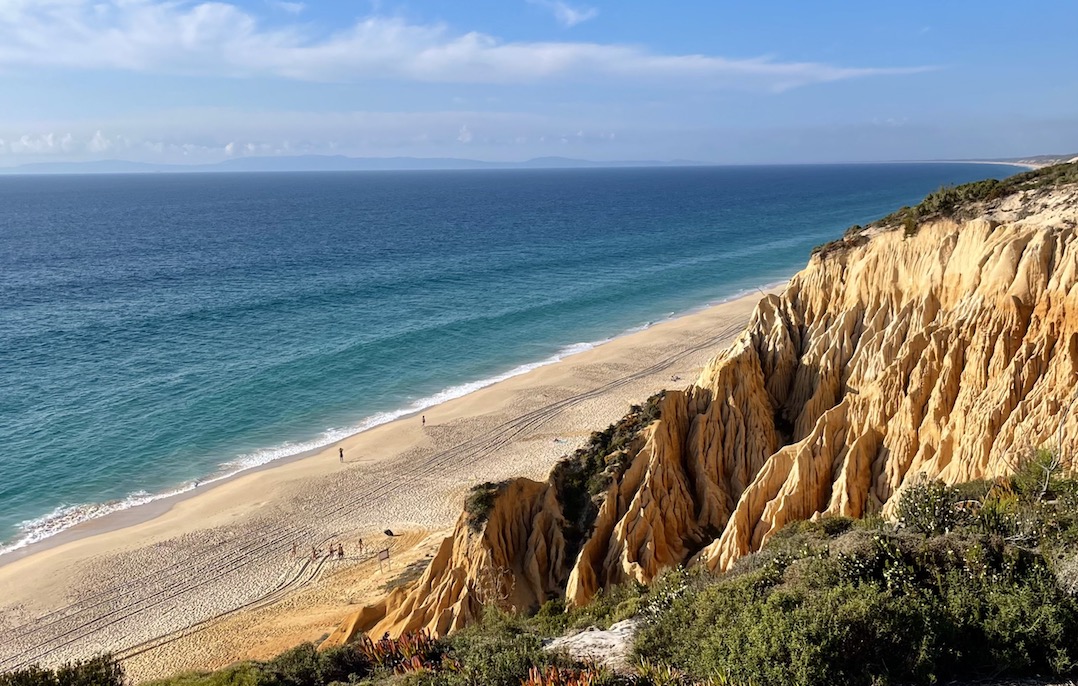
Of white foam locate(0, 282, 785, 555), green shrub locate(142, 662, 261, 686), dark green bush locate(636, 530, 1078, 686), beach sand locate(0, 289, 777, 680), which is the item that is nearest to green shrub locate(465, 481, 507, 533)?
green shrub locate(142, 662, 261, 686)

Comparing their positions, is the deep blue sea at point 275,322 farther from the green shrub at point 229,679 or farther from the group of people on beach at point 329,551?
the green shrub at point 229,679

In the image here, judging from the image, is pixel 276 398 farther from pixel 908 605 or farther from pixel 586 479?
pixel 908 605

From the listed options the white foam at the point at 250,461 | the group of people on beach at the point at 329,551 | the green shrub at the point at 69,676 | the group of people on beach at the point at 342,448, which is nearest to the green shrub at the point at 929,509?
the green shrub at the point at 69,676

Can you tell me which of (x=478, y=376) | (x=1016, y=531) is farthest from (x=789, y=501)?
(x=478, y=376)

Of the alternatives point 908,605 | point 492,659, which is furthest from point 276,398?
point 908,605

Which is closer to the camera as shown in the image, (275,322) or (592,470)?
(592,470)

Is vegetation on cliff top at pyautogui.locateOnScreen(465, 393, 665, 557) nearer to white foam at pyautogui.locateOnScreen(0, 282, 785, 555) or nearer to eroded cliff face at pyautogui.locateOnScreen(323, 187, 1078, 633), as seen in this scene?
eroded cliff face at pyautogui.locateOnScreen(323, 187, 1078, 633)
